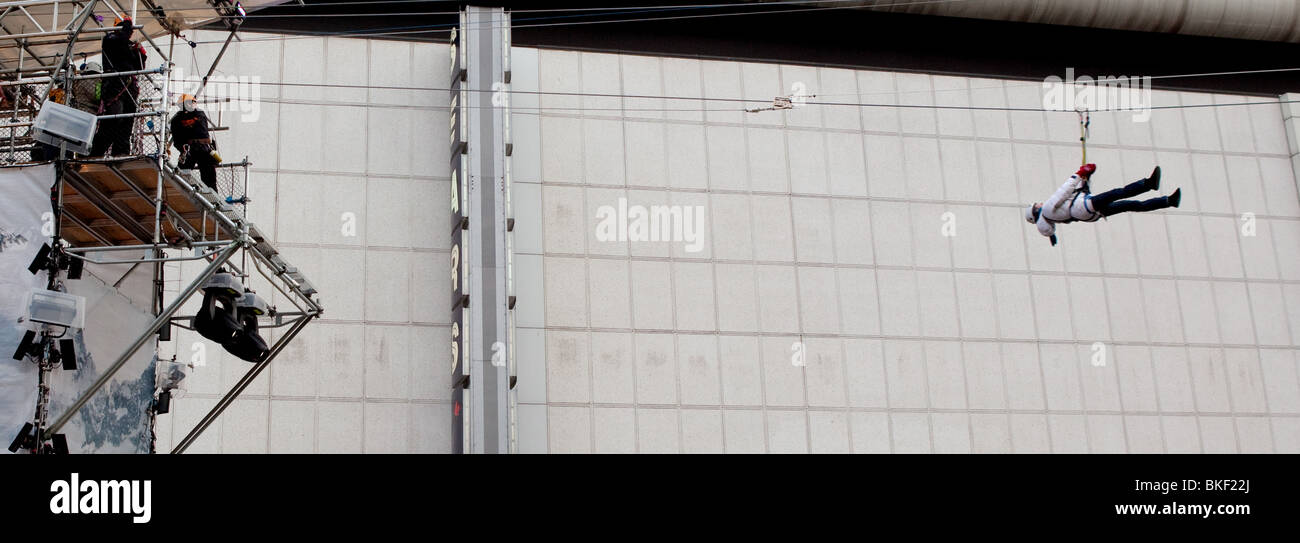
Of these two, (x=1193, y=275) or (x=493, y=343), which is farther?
(x=1193, y=275)

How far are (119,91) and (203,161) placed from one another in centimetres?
186

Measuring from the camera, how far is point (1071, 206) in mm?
20234

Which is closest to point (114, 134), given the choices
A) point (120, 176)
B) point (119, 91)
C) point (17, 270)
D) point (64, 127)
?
point (120, 176)

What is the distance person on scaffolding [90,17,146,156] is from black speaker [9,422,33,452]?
3.33m

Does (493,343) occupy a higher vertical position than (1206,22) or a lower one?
lower

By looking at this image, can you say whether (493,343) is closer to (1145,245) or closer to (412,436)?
(412,436)

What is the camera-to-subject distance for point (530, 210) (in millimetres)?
26359

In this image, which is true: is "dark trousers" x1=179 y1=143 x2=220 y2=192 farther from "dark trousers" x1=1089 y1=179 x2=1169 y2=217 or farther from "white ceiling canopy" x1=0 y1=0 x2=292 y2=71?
"dark trousers" x1=1089 y1=179 x2=1169 y2=217

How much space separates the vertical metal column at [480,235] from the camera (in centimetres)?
2398

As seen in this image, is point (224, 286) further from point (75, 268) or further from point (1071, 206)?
point (1071, 206)

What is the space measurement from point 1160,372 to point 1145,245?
2832mm

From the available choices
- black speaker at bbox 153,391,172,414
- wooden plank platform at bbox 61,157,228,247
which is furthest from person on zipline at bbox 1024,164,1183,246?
black speaker at bbox 153,391,172,414

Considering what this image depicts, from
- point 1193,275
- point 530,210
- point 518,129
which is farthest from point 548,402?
point 1193,275

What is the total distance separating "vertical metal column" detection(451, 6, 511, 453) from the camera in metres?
24.0
